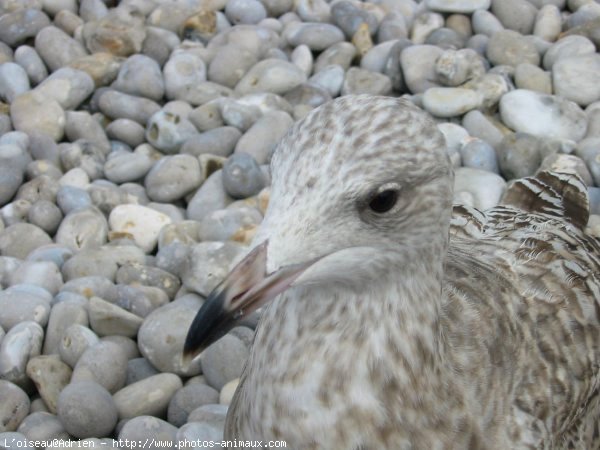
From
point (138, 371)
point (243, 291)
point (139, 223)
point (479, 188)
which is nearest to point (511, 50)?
point (479, 188)

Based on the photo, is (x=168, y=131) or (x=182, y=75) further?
(x=182, y=75)

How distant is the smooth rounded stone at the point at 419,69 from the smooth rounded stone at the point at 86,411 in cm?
233

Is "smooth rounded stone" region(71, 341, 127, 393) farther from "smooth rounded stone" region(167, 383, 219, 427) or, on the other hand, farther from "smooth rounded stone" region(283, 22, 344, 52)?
"smooth rounded stone" region(283, 22, 344, 52)

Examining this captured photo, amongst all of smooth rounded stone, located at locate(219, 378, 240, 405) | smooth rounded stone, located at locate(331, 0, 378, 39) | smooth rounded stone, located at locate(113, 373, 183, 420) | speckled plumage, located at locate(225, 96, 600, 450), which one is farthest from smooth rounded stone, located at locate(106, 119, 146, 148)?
speckled plumage, located at locate(225, 96, 600, 450)

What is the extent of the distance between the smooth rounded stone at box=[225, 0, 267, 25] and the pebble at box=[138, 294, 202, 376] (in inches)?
93.7

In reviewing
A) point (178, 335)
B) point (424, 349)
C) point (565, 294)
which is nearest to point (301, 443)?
point (424, 349)

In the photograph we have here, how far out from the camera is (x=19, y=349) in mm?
2729

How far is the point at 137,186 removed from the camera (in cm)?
367

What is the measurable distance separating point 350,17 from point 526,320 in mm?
2822

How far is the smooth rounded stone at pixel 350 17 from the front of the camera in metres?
4.58

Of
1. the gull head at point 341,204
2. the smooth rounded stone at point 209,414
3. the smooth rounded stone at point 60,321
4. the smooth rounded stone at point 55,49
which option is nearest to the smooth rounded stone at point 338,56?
the smooth rounded stone at point 55,49

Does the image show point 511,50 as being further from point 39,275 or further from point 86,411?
point 86,411

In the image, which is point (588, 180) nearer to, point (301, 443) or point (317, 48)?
point (317, 48)

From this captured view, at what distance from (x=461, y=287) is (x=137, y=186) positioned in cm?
198
